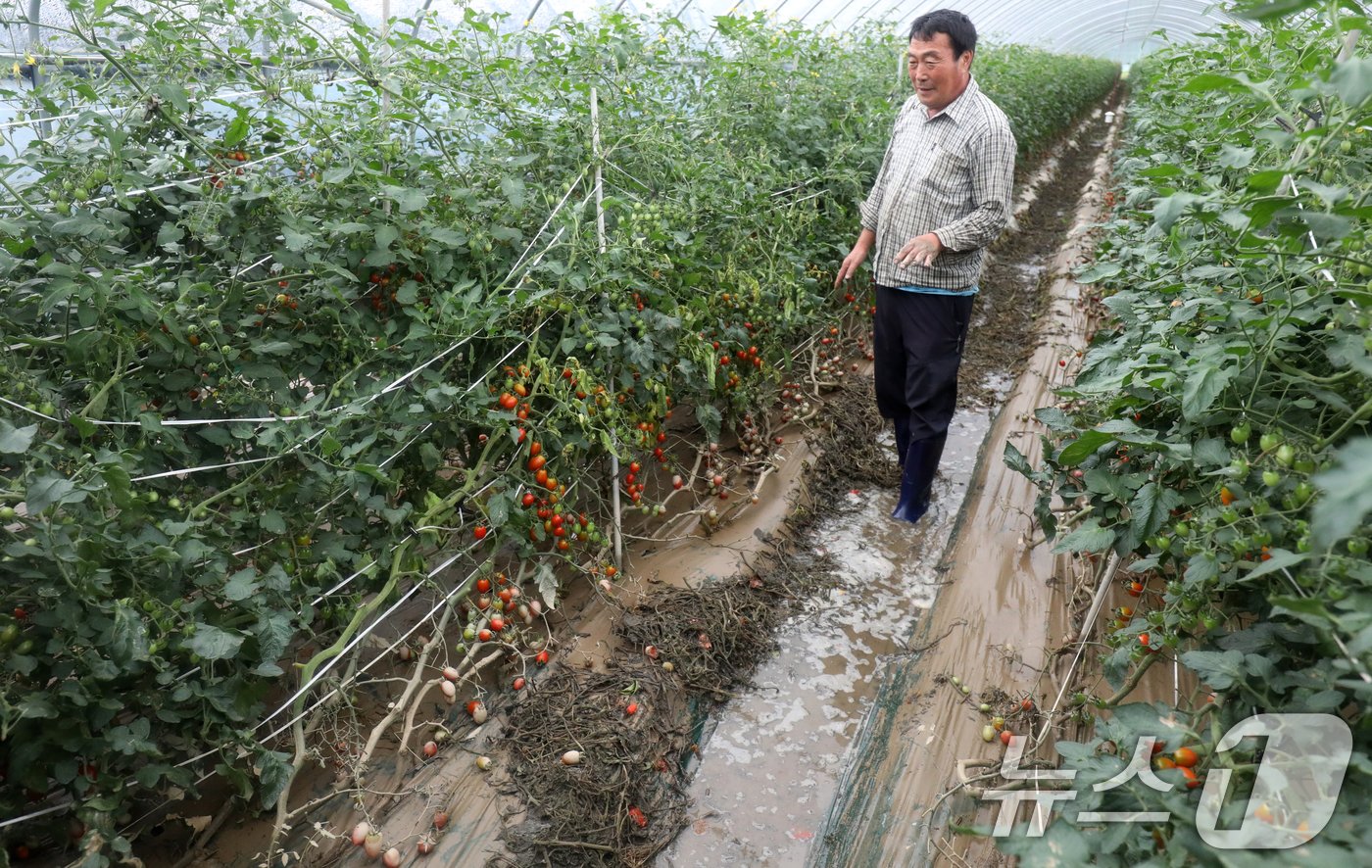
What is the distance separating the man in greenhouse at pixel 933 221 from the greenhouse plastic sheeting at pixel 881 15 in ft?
2.13

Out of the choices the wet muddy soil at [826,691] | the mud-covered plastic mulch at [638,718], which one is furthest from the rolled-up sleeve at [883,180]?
the mud-covered plastic mulch at [638,718]

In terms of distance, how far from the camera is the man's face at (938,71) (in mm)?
2514

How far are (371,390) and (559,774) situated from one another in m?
1.00

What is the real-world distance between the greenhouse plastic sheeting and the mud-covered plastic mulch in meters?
1.81

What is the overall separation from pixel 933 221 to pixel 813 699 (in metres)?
1.52

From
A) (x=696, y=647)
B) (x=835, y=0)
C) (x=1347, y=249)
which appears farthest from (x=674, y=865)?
(x=835, y=0)

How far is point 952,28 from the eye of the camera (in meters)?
2.50

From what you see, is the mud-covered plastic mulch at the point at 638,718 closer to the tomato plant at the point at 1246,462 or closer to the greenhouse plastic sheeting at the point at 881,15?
the tomato plant at the point at 1246,462

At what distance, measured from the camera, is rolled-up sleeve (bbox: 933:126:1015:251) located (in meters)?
2.54

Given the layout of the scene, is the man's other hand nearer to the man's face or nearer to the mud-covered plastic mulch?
the man's face

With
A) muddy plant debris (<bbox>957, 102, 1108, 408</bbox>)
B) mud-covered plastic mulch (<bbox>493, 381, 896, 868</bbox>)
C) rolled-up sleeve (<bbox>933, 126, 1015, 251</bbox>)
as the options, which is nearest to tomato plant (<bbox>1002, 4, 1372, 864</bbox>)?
rolled-up sleeve (<bbox>933, 126, 1015, 251</bbox>)

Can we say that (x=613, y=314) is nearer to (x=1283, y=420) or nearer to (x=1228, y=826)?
(x=1283, y=420)

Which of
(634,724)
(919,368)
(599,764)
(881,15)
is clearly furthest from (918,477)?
(881,15)

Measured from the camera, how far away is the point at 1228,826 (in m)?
1.04
